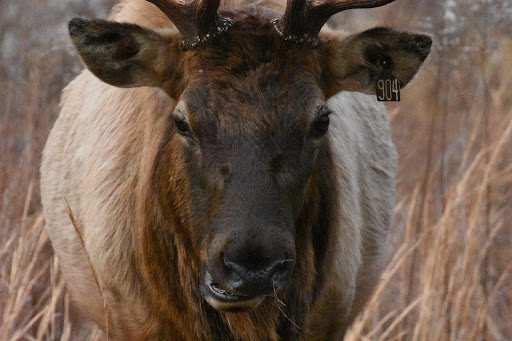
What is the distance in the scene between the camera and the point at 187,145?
434 cm

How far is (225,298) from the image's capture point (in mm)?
4055

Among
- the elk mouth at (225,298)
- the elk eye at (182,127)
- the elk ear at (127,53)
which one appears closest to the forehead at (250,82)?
the elk eye at (182,127)

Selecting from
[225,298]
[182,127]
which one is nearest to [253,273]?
[225,298]

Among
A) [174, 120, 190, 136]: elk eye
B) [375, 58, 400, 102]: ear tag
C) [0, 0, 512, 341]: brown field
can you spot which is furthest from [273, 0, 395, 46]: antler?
[0, 0, 512, 341]: brown field

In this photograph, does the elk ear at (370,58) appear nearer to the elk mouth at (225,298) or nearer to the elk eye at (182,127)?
the elk eye at (182,127)

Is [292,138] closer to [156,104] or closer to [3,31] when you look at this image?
[156,104]

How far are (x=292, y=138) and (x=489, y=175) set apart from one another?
2.49m

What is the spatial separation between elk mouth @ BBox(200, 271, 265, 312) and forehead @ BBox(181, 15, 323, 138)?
0.82m

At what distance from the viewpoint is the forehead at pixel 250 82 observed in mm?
4129

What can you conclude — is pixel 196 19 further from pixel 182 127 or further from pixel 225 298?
pixel 225 298

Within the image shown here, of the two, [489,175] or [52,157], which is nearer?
[489,175]

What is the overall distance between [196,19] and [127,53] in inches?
22.9

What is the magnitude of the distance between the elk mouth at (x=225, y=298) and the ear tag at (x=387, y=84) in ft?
5.13

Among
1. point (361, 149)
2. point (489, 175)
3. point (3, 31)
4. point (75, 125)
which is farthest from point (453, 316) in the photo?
point (3, 31)
